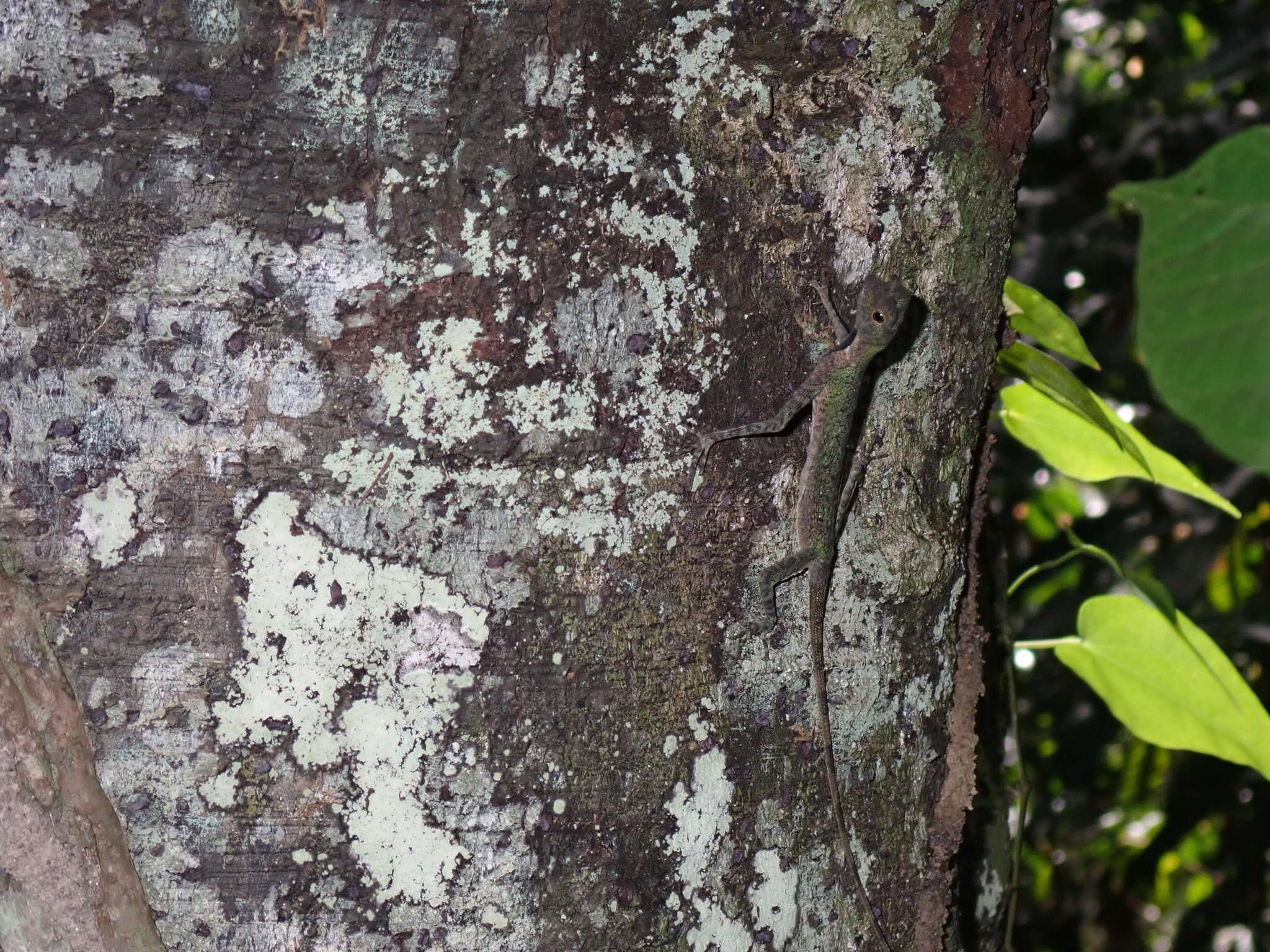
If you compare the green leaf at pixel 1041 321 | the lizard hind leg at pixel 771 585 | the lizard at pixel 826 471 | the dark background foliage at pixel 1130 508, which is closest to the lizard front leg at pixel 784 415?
the lizard at pixel 826 471

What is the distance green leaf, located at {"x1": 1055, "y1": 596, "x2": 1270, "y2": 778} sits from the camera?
1.11 metres

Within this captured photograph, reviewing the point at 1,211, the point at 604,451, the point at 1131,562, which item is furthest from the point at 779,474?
the point at 1131,562

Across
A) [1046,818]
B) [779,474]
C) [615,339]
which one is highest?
[615,339]

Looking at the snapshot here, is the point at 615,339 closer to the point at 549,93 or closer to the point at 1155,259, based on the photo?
the point at 549,93

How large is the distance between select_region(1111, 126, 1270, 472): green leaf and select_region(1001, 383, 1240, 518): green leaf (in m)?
0.87

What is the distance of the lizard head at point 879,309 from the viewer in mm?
924

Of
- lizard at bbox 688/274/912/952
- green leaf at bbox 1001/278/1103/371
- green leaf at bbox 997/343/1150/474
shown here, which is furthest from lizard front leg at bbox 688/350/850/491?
green leaf at bbox 1001/278/1103/371

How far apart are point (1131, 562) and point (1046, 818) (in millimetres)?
861

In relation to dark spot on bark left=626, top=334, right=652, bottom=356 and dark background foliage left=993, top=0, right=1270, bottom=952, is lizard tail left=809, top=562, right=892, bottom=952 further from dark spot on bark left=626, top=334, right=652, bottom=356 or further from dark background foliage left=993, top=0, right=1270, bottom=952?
dark background foliage left=993, top=0, right=1270, bottom=952

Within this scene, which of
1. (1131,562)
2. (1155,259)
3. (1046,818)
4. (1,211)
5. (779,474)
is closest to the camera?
(1155,259)

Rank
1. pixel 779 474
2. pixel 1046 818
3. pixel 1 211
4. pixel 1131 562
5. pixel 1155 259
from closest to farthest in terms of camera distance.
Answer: pixel 1155 259 → pixel 1 211 → pixel 779 474 → pixel 1131 562 → pixel 1046 818

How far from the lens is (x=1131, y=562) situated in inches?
101

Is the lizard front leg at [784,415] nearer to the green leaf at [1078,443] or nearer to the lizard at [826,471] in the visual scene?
the lizard at [826,471]

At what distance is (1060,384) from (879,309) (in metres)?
0.32
